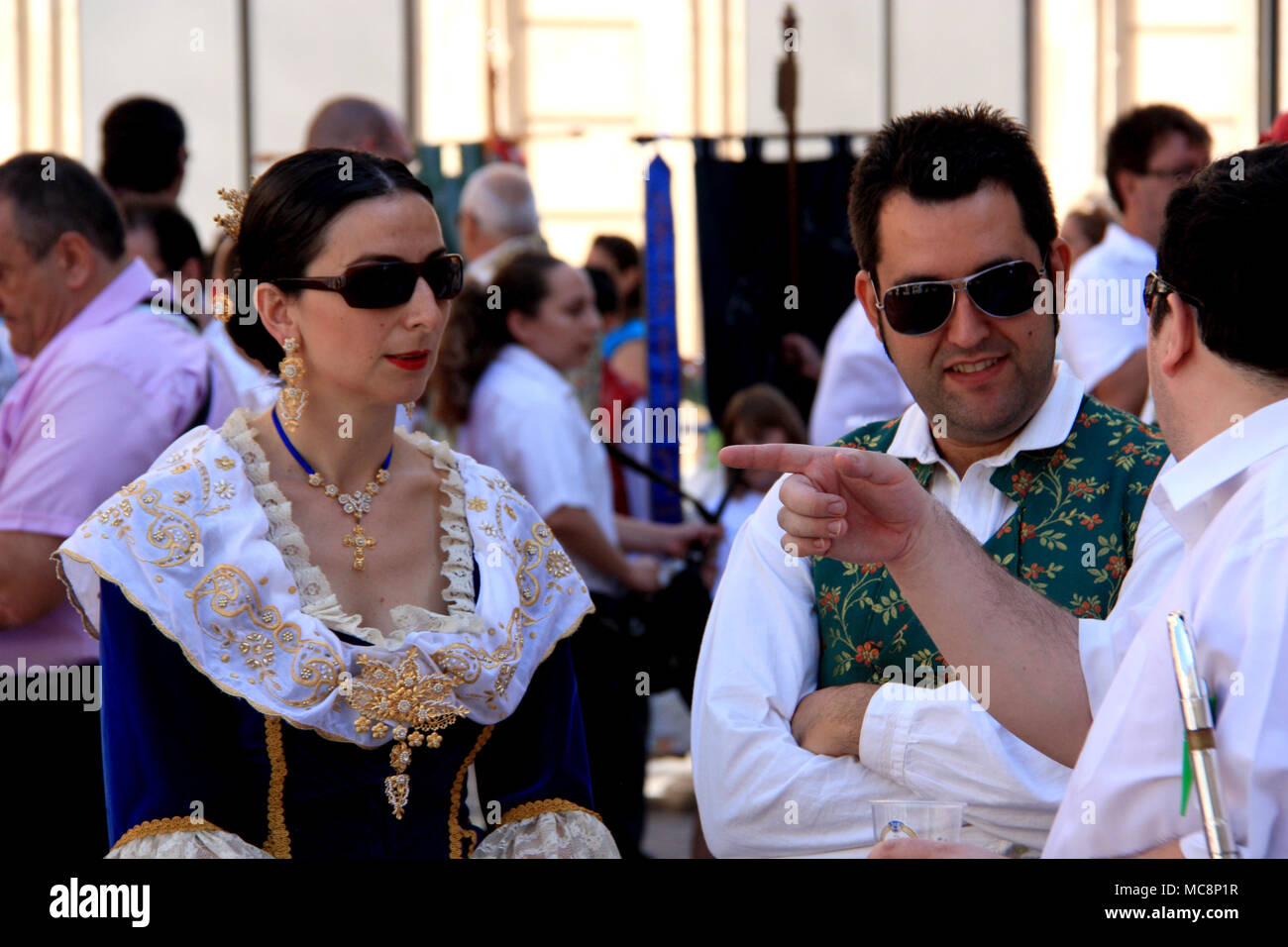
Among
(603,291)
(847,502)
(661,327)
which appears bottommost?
(847,502)

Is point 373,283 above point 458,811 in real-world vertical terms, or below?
above

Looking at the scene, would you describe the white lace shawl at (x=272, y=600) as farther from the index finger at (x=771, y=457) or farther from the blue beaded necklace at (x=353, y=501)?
the index finger at (x=771, y=457)

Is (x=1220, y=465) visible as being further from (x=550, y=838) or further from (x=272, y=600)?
(x=272, y=600)

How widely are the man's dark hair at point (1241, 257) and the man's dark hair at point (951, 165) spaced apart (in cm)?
71

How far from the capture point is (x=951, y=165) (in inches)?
92.9

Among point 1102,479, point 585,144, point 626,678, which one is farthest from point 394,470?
point 585,144

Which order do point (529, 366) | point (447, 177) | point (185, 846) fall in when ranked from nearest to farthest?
1. point (185, 846)
2. point (529, 366)
3. point (447, 177)

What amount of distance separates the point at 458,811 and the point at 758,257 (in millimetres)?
3709

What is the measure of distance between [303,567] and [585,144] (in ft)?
28.5

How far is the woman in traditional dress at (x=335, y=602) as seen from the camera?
2.17 meters

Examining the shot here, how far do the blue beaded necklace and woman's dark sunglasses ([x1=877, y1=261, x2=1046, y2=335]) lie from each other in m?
0.91

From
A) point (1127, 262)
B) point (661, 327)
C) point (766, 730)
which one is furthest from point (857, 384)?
point (766, 730)

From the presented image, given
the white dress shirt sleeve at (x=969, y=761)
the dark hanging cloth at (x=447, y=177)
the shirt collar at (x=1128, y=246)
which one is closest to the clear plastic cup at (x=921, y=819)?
the white dress shirt sleeve at (x=969, y=761)
